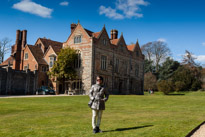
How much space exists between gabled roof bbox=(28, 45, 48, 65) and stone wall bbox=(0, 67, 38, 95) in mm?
3386

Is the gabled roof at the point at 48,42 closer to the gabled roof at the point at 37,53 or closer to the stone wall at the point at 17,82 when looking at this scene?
the gabled roof at the point at 37,53

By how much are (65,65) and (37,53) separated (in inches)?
391

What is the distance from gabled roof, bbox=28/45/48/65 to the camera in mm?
44375

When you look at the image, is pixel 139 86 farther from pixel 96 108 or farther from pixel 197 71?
pixel 96 108

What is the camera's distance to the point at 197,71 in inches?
2367

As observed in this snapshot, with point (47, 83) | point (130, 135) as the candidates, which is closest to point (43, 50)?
point (47, 83)

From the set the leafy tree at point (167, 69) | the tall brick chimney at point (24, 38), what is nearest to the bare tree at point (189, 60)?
the leafy tree at point (167, 69)

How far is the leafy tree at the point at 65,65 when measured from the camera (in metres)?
39.3

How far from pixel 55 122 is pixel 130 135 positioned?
4.26 metres

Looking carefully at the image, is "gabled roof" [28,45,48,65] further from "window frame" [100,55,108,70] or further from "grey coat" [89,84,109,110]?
"grey coat" [89,84,109,110]

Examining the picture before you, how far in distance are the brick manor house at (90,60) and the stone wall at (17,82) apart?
1.90 metres

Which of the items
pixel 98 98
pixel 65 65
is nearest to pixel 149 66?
pixel 65 65

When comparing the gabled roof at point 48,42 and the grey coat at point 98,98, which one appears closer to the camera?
the grey coat at point 98,98

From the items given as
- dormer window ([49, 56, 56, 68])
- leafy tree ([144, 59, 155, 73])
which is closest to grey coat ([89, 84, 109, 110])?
dormer window ([49, 56, 56, 68])
